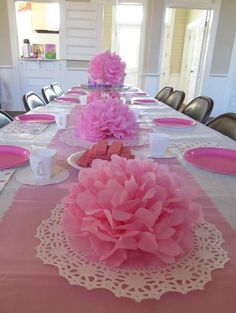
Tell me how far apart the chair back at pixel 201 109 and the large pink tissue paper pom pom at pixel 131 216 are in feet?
4.74

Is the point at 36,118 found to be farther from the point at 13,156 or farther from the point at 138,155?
the point at 138,155

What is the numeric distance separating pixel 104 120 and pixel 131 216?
0.73 metres

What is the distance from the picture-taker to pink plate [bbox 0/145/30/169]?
809 mm

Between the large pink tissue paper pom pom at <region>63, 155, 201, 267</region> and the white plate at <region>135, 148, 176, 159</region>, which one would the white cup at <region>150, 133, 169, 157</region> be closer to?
the white plate at <region>135, 148, 176, 159</region>

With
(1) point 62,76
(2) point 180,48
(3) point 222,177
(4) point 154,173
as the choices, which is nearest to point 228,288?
(4) point 154,173

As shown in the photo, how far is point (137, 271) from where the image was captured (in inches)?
15.9

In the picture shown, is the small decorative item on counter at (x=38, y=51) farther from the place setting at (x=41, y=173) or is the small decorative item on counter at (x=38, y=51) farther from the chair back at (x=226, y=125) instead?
the place setting at (x=41, y=173)

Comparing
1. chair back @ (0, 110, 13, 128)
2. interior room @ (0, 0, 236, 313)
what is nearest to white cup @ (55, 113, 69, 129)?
interior room @ (0, 0, 236, 313)

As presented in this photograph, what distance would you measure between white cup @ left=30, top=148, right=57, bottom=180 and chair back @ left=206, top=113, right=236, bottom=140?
99 cm

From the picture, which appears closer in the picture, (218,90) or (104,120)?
(104,120)

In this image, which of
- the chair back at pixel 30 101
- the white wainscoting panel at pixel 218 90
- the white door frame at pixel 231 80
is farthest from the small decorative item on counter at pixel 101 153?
the white door frame at pixel 231 80

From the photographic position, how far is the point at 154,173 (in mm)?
444

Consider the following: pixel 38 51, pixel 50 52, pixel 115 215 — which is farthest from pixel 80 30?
pixel 115 215

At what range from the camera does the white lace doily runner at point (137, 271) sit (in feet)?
1.23
